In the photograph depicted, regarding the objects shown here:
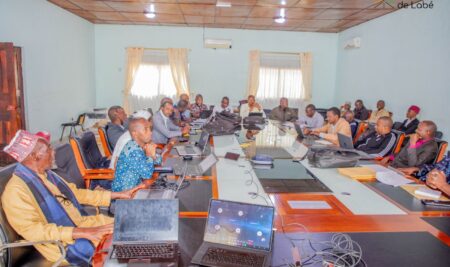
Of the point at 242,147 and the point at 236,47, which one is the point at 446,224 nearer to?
the point at 242,147

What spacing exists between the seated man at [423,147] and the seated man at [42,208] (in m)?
2.99

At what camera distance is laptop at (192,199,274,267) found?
1375mm

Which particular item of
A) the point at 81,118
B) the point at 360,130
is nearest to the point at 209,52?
the point at 81,118

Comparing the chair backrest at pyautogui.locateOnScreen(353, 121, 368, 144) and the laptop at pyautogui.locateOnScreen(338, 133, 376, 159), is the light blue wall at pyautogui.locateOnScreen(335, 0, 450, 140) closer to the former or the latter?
the chair backrest at pyautogui.locateOnScreen(353, 121, 368, 144)

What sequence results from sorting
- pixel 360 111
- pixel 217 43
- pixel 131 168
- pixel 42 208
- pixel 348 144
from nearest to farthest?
pixel 42 208 → pixel 131 168 → pixel 348 144 → pixel 360 111 → pixel 217 43

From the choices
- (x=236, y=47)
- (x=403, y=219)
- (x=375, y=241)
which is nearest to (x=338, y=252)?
(x=375, y=241)

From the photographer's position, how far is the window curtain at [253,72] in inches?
347

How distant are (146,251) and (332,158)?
1.94 metres

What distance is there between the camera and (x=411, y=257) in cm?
142

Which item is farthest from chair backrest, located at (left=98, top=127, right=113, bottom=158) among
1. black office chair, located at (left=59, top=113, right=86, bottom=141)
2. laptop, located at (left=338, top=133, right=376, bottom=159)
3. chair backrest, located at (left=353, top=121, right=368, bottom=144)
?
black office chair, located at (left=59, top=113, right=86, bottom=141)

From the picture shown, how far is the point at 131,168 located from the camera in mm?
2393

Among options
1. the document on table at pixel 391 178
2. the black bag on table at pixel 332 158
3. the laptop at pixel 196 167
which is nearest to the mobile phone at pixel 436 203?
the document on table at pixel 391 178

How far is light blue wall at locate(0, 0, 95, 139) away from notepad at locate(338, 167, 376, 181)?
5047mm

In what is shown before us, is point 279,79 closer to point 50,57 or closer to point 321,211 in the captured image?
point 50,57
